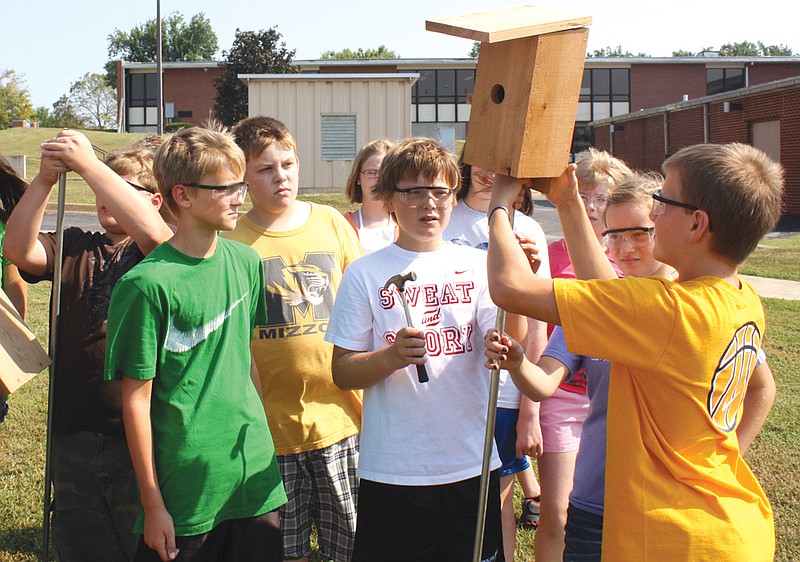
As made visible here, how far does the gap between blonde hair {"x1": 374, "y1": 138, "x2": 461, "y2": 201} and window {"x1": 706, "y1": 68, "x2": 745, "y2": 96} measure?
47474mm

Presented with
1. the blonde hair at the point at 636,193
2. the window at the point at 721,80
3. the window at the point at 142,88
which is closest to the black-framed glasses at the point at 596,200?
the blonde hair at the point at 636,193

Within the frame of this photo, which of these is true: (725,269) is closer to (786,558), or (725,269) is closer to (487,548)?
(487,548)

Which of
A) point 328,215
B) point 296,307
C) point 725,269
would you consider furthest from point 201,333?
point 725,269

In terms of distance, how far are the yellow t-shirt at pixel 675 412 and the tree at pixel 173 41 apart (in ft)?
300

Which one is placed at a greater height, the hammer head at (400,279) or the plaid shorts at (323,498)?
the hammer head at (400,279)

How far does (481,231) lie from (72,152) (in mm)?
1856

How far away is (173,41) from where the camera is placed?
3506 inches

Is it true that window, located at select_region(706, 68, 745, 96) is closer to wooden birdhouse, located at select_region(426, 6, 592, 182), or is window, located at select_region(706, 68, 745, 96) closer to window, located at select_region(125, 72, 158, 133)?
window, located at select_region(125, 72, 158, 133)

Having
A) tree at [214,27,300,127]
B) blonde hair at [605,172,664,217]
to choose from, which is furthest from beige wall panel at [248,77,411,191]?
blonde hair at [605,172,664,217]

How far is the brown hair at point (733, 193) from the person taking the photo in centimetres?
212

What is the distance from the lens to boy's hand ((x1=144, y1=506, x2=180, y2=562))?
2471mm

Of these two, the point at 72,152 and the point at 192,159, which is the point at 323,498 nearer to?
the point at 192,159

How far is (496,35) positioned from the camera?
7.35 ft

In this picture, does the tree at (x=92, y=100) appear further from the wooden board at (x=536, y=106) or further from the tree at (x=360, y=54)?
the wooden board at (x=536, y=106)
